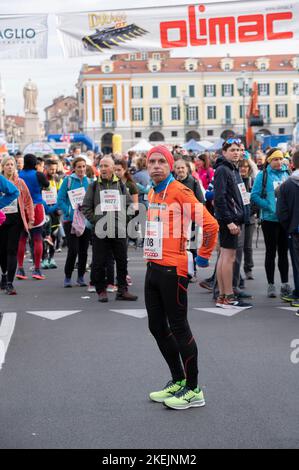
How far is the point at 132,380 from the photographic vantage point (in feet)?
20.6

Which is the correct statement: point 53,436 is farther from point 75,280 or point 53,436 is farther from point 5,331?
point 75,280

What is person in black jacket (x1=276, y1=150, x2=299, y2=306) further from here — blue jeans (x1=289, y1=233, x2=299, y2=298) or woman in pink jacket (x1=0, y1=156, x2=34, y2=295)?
woman in pink jacket (x1=0, y1=156, x2=34, y2=295)

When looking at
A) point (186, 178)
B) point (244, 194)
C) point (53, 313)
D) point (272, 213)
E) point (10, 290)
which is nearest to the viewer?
point (53, 313)

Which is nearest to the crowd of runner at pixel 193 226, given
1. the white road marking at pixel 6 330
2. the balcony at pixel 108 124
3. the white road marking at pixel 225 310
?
the white road marking at pixel 225 310

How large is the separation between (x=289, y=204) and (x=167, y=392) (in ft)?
13.7

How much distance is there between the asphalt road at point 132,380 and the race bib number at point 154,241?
40.2 inches

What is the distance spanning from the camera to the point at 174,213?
18.7 feet

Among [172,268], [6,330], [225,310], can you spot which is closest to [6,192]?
[6,330]

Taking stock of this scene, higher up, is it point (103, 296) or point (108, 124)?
point (108, 124)

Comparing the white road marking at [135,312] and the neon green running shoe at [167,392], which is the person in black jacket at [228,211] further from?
the neon green running shoe at [167,392]

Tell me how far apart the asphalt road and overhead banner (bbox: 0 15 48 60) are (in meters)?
3.01

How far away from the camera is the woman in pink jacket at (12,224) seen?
427 inches

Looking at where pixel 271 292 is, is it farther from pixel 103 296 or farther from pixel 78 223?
pixel 78 223

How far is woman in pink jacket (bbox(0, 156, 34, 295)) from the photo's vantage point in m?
10.9
